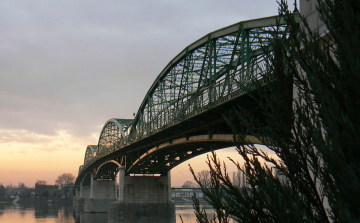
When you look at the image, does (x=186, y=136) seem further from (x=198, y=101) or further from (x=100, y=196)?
(x=100, y=196)

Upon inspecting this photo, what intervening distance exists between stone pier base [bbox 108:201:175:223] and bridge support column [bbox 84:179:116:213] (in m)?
38.2

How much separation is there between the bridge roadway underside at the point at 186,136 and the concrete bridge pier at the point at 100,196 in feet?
94.3

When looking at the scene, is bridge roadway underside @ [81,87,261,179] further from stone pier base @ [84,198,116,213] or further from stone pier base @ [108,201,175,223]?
stone pier base @ [84,198,116,213]

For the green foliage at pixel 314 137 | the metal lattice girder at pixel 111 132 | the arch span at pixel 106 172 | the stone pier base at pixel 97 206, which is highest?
the metal lattice girder at pixel 111 132

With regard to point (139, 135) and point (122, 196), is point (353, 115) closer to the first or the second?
point (139, 135)

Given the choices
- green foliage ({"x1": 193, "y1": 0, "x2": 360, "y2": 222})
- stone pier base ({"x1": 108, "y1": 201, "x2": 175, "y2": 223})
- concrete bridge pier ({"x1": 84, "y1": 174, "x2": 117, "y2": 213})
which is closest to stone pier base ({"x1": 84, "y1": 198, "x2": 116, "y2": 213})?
concrete bridge pier ({"x1": 84, "y1": 174, "x2": 117, "y2": 213})

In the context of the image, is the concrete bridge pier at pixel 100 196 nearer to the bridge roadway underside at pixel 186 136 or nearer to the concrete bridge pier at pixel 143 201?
the bridge roadway underside at pixel 186 136

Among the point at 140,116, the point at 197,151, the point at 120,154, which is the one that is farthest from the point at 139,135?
the point at 120,154

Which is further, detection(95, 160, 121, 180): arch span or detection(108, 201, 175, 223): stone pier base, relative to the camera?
detection(95, 160, 121, 180): arch span

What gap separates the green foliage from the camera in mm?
5340

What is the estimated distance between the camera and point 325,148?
211 inches

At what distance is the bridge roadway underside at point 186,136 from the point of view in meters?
22.8

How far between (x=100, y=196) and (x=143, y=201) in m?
39.4

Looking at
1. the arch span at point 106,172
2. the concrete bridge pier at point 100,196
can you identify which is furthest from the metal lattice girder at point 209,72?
the concrete bridge pier at point 100,196
